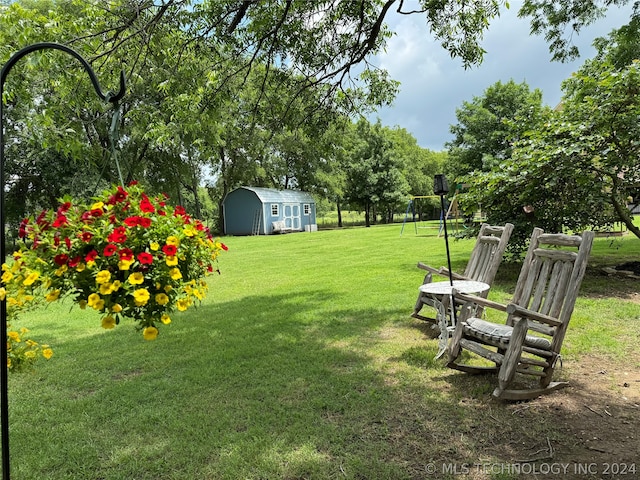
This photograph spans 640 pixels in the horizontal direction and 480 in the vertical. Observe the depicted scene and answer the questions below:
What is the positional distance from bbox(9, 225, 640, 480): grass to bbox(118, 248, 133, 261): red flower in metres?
1.39

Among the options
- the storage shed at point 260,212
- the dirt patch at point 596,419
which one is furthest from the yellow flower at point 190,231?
the storage shed at point 260,212

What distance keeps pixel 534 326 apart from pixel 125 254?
123 inches

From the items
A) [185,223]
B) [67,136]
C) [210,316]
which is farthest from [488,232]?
[67,136]

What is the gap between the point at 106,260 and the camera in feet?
5.21

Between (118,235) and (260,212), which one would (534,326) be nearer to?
(118,235)

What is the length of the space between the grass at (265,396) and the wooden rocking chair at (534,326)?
284 mm

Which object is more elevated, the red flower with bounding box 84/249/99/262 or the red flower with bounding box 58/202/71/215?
the red flower with bounding box 58/202/71/215

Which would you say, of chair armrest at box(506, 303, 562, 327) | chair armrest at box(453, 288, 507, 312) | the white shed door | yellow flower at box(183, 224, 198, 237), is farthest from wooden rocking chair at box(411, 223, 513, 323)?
the white shed door

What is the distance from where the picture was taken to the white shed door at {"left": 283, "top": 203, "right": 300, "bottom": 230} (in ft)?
87.9

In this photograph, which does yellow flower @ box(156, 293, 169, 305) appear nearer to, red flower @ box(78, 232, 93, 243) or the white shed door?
red flower @ box(78, 232, 93, 243)

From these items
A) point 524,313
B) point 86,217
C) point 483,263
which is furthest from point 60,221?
point 483,263

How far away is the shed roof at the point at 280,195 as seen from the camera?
25.2 meters

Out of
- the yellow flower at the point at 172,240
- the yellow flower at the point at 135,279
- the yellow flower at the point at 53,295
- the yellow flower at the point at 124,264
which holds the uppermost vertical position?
the yellow flower at the point at 172,240

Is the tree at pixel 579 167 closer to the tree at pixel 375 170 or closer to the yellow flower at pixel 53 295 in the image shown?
the yellow flower at pixel 53 295
